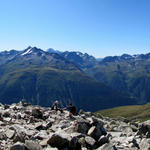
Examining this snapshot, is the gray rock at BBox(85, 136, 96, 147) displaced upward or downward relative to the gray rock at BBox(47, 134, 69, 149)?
downward

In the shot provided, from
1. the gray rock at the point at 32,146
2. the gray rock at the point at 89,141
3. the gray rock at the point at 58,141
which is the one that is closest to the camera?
the gray rock at the point at 32,146

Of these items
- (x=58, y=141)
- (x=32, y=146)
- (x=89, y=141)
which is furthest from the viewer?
(x=89, y=141)

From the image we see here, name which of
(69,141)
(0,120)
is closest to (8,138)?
(69,141)

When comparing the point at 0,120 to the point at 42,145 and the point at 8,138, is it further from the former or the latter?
the point at 42,145

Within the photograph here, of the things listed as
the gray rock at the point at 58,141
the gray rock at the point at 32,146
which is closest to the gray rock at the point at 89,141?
the gray rock at the point at 58,141

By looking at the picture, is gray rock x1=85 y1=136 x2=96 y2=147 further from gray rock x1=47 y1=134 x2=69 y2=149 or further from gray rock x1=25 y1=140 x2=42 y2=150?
gray rock x1=25 y1=140 x2=42 y2=150

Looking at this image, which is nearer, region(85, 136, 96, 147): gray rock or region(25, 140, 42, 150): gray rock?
region(25, 140, 42, 150): gray rock

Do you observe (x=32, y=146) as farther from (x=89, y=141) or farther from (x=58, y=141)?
(x=89, y=141)

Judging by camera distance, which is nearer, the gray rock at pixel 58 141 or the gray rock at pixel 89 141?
the gray rock at pixel 58 141

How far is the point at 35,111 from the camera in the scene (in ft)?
85.9

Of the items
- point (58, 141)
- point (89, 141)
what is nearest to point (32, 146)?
point (58, 141)

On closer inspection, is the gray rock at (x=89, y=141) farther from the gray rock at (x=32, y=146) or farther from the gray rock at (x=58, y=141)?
the gray rock at (x=32, y=146)

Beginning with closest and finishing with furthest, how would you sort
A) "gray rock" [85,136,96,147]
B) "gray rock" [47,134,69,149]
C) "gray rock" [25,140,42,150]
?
"gray rock" [25,140,42,150] → "gray rock" [47,134,69,149] → "gray rock" [85,136,96,147]

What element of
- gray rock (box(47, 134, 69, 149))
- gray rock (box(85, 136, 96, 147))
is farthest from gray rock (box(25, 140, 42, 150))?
gray rock (box(85, 136, 96, 147))
